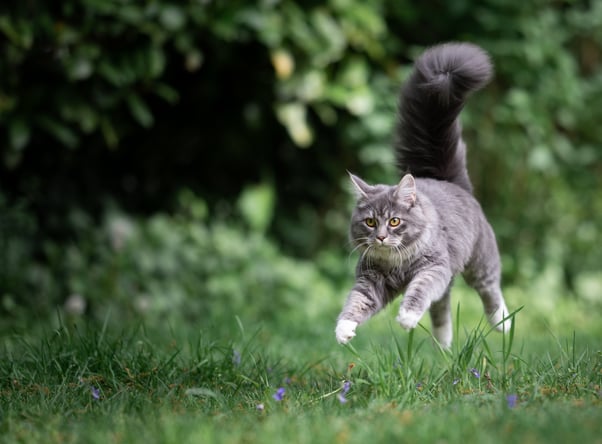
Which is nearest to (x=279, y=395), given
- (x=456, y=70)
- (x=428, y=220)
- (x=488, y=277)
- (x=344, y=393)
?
(x=344, y=393)

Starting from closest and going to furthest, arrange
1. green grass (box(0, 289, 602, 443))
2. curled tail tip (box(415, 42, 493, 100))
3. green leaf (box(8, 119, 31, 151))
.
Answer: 1. green grass (box(0, 289, 602, 443))
2. curled tail tip (box(415, 42, 493, 100))
3. green leaf (box(8, 119, 31, 151))

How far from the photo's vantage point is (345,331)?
282 centimetres

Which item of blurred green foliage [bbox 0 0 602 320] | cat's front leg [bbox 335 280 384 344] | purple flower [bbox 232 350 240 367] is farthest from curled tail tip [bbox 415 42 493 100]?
blurred green foliage [bbox 0 0 602 320]

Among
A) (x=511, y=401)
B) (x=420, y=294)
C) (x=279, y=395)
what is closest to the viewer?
(x=511, y=401)

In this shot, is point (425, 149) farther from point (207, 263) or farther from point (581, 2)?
point (581, 2)

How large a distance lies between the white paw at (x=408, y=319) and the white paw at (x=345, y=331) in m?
0.18

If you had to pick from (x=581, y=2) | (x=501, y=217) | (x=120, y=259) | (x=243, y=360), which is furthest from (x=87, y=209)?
(x=581, y=2)

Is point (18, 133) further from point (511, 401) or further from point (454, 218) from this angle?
point (511, 401)

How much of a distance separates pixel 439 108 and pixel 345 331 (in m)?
1.16

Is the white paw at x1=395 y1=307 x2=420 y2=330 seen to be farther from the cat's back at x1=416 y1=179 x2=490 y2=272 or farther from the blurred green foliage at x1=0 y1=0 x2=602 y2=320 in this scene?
the blurred green foliage at x1=0 y1=0 x2=602 y2=320

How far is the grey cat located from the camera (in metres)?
3.00

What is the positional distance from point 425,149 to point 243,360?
1.27 metres

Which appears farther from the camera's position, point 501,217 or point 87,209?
point 501,217

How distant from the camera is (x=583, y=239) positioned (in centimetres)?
676
